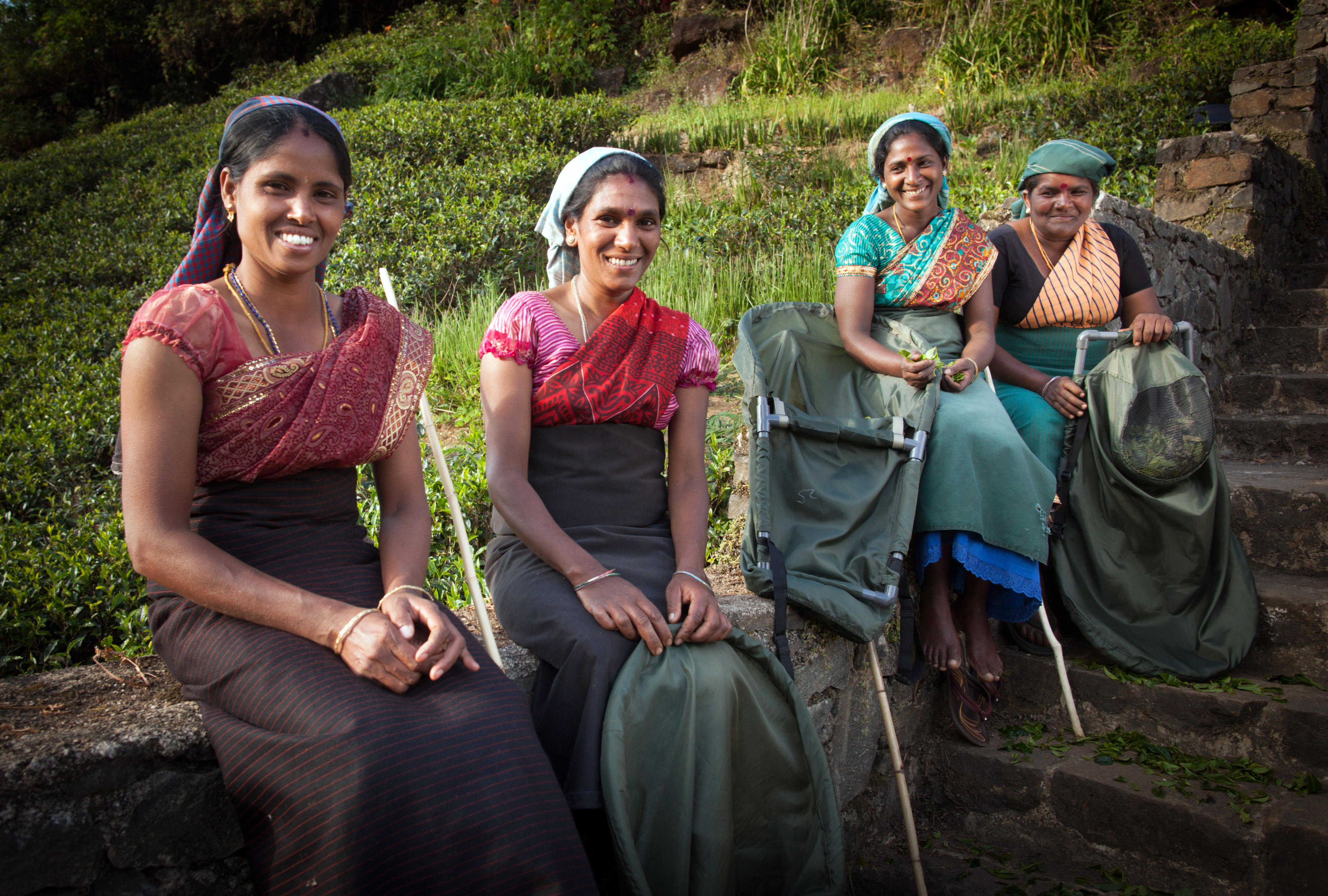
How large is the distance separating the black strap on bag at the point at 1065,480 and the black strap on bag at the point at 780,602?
1.27 metres

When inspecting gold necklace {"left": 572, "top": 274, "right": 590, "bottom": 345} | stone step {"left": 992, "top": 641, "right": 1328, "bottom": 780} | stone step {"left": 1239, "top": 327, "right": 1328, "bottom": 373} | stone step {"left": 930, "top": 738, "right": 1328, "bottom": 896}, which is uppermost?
gold necklace {"left": 572, "top": 274, "right": 590, "bottom": 345}

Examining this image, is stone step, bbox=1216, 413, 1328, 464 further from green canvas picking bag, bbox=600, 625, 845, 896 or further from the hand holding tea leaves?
green canvas picking bag, bbox=600, 625, 845, 896

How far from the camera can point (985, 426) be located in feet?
9.19

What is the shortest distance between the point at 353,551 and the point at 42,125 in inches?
706

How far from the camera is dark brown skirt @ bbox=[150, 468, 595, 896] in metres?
1.38

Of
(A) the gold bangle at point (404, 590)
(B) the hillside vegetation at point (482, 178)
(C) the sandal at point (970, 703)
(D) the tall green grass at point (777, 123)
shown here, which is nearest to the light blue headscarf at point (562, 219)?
(A) the gold bangle at point (404, 590)

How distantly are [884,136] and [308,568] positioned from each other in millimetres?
2627

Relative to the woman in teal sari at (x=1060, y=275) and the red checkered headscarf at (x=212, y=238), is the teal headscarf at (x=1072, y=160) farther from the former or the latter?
the red checkered headscarf at (x=212, y=238)

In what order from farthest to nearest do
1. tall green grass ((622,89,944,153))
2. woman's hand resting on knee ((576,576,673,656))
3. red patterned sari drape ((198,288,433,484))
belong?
tall green grass ((622,89,944,153))
woman's hand resting on knee ((576,576,673,656))
red patterned sari drape ((198,288,433,484))

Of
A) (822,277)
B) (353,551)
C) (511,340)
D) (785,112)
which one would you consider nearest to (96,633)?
(353,551)

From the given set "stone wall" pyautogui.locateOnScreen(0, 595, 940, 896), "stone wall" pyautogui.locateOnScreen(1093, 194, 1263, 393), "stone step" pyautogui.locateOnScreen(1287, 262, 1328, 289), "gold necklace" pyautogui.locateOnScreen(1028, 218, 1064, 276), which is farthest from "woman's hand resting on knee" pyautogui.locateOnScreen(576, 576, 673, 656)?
"stone step" pyautogui.locateOnScreen(1287, 262, 1328, 289)

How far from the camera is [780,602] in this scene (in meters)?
2.39

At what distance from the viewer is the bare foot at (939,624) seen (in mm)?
2840

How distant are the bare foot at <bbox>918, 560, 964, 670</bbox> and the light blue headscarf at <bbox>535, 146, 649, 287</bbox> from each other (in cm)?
152
